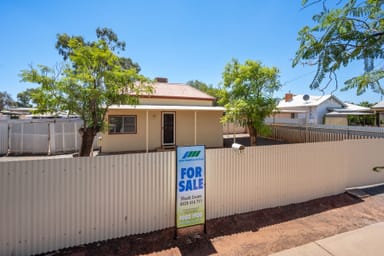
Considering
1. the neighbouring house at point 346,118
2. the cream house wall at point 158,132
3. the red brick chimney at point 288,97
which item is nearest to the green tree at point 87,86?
the cream house wall at point 158,132

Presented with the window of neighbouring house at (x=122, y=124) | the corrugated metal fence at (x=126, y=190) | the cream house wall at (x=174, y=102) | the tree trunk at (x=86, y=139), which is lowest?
the corrugated metal fence at (x=126, y=190)

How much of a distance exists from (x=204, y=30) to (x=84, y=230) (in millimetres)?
10392

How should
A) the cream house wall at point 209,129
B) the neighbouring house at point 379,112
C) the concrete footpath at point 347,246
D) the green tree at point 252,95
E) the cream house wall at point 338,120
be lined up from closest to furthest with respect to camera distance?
the concrete footpath at point 347,246
the green tree at point 252,95
the cream house wall at point 209,129
the neighbouring house at point 379,112
the cream house wall at point 338,120

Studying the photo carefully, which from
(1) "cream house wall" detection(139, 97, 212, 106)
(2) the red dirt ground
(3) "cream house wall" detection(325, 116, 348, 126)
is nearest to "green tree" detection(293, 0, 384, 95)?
(2) the red dirt ground

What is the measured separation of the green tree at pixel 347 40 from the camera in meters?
1.87

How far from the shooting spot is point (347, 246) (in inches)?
139

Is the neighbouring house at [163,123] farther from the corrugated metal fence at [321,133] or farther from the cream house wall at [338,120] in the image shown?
the cream house wall at [338,120]

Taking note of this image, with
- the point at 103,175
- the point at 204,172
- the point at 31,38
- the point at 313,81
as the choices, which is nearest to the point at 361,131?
the point at 204,172

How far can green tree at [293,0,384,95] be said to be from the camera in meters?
1.87

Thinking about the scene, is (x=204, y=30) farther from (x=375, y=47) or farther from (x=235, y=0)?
(x=375, y=47)

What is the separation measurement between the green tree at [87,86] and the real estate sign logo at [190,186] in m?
3.87

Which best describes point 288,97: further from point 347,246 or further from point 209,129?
point 347,246

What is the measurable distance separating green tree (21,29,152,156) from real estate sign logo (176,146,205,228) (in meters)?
3.87

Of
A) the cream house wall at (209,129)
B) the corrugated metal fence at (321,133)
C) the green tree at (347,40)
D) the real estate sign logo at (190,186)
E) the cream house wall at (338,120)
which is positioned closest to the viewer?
the green tree at (347,40)
